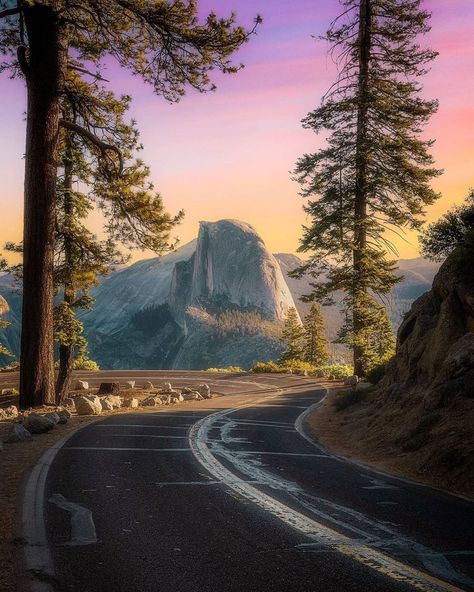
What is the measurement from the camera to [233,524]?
4754mm

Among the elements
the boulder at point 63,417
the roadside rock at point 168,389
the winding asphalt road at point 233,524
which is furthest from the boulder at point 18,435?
the roadside rock at point 168,389

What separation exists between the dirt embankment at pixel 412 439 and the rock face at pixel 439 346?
1.26ft

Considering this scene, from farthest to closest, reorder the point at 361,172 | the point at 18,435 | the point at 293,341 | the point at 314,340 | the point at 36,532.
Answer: the point at 293,341
the point at 314,340
the point at 361,172
the point at 18,435
the point at 36,532

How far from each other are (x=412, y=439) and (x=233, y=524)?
569cm

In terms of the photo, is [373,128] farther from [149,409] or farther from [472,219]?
[149,409]

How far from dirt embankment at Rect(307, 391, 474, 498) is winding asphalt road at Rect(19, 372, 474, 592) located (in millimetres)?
693

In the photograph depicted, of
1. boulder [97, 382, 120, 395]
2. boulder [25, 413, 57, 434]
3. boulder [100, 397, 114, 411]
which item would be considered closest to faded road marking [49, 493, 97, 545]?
boulder [25, 413, 57, 434]

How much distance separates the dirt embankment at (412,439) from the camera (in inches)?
297

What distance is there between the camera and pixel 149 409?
1686 cm

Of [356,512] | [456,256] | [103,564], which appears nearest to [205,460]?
[356,512]

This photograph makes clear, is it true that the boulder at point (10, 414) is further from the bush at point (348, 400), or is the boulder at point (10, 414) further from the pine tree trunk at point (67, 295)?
the bush at point (348, 400)

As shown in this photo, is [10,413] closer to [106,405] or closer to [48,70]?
[106,405]

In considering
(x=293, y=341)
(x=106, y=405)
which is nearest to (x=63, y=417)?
(x=106, y=405)

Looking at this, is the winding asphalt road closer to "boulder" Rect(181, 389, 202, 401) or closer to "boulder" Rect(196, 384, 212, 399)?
"boulder" Rect(181, 389, 202, 401)
